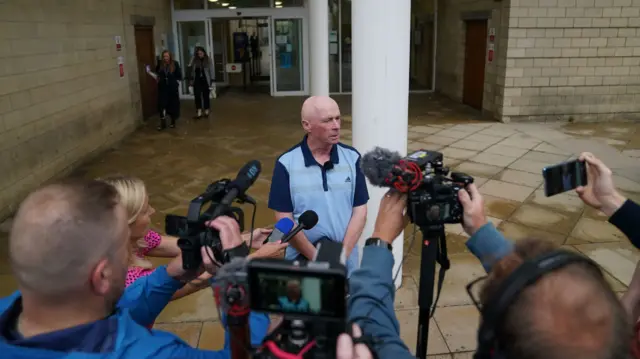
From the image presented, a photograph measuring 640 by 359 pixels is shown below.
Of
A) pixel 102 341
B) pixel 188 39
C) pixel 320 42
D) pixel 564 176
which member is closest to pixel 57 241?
pixel 102 341

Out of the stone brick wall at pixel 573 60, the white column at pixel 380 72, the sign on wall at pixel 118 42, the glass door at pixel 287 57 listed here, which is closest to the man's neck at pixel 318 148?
the white column at pixel 380 72

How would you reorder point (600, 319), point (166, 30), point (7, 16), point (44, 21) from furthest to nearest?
point (166, 30) < point (44, 21) < point (7, 16) < point (600, 319)

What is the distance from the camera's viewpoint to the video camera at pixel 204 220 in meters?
1.36

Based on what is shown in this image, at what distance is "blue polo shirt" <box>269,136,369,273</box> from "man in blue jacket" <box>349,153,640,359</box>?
98cm

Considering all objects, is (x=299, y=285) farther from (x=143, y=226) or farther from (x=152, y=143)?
(x=152, y=143)

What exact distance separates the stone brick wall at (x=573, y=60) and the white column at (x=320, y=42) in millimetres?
4118

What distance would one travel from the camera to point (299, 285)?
1.01 metres

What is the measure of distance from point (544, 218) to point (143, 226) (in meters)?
4.48

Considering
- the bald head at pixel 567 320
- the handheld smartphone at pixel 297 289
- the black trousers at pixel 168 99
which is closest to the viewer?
the bald head at pixel 567 320

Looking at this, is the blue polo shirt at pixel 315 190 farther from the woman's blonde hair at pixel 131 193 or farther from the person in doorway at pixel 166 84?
the person in doorway at pixel 166 84

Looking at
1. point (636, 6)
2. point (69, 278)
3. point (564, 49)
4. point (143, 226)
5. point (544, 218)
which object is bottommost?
point (544, 218)

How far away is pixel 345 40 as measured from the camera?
47.5ft

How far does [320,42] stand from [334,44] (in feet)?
21.7

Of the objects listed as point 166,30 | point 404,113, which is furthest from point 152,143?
point 404,113
